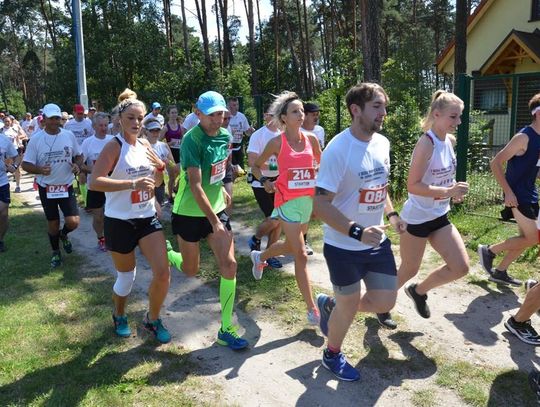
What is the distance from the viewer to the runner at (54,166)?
253 inches

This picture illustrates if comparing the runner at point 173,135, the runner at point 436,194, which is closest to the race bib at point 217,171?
the runner at point 436,194

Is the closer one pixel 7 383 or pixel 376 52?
pixel 7 383

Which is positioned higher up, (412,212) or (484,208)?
(412,212)

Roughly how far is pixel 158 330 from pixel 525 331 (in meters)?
3.03

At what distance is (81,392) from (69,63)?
2706 centimetres

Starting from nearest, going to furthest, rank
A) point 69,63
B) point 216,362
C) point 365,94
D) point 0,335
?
1. point 365,94
2. point 216,362
3. point 0,335
4. point 69,63

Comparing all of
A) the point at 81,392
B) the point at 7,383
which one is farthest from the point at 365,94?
the point at 7,383

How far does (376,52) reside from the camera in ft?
40.4

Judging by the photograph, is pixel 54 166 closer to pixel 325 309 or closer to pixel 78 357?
pixel 78 357

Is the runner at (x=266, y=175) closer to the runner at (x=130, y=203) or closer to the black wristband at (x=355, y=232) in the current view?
the runner at (x=130, y=203)

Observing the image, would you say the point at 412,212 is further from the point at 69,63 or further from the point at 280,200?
the point at 69,63

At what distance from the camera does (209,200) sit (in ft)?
13.8

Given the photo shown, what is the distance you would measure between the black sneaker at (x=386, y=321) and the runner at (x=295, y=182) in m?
0.55

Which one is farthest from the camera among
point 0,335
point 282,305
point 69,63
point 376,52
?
point 69,63
